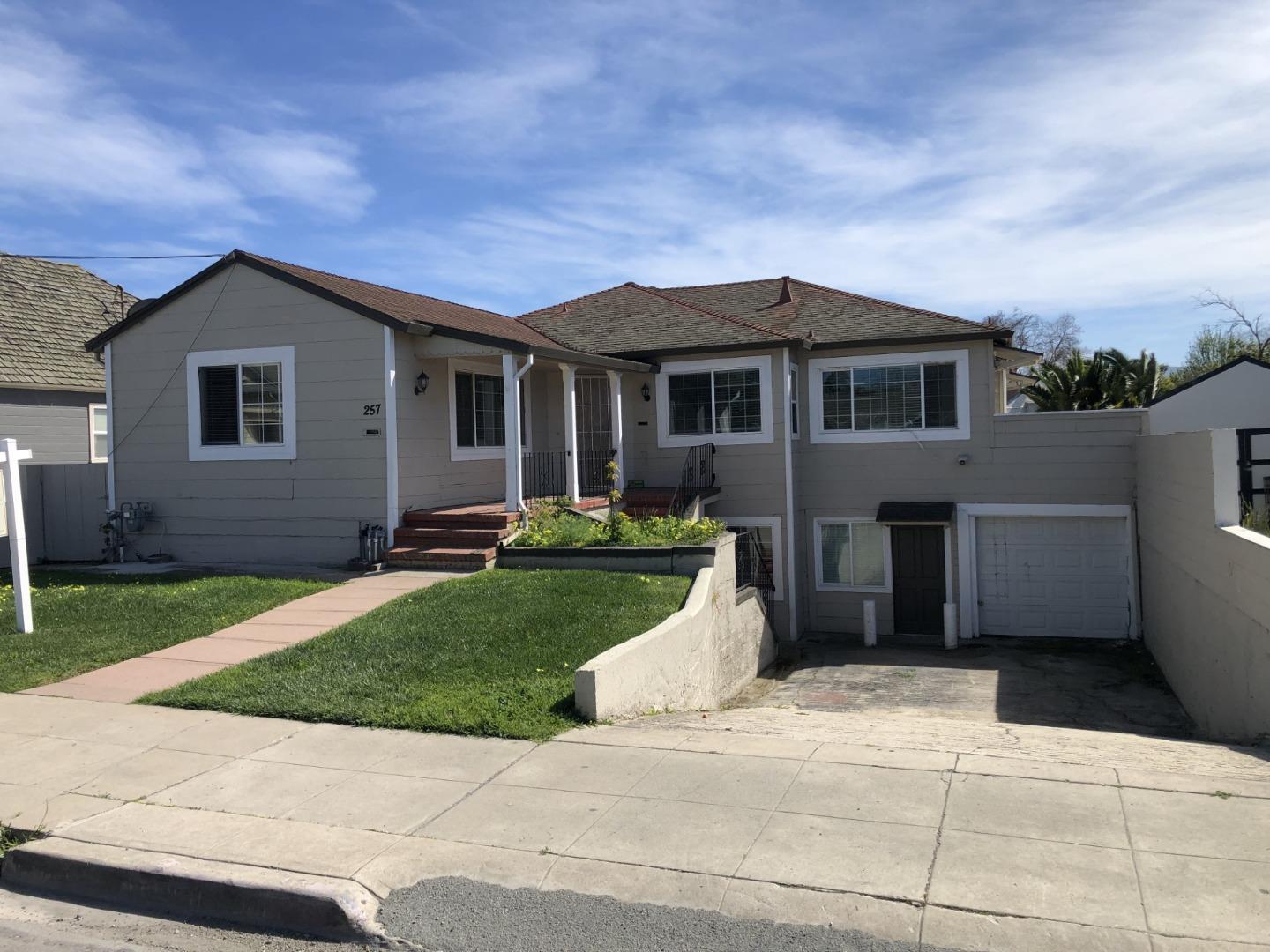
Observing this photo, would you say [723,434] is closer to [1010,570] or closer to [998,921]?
[1010,570]

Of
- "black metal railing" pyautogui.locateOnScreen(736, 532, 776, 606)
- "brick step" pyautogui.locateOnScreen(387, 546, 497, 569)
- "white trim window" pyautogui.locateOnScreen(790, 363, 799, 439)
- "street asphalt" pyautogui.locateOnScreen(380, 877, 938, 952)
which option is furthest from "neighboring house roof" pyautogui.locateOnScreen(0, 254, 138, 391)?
"street asphalt" pyautogui.locateOnScreen(380, 877, 938, 952)

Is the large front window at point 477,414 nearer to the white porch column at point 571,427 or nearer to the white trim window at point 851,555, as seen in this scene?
the white porch column at point 571,427

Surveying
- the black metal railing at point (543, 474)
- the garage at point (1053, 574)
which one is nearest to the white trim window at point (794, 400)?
the garage at point (1053, 574)

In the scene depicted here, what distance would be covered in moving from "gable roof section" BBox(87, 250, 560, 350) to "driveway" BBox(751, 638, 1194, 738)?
21.2 ft

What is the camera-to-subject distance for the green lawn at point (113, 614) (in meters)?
9.23

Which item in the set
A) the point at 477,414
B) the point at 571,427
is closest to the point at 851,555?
the point at 571,427

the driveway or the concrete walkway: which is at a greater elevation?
the concrete walkway

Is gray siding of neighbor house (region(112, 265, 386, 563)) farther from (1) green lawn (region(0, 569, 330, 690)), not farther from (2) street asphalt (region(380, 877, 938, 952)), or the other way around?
(2) street asphalt (region(380, 877, 938, 952))

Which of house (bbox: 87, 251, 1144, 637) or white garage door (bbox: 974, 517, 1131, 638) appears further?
white garage door (bbox: 974, 517, 1131, 638)

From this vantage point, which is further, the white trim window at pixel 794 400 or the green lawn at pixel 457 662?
the white trim window at pixel 794 400

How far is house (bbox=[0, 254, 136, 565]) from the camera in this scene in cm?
1628

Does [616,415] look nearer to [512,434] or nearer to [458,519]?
[512,434]

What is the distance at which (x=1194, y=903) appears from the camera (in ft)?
13.6

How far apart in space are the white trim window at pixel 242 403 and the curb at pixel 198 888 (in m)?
10.1
